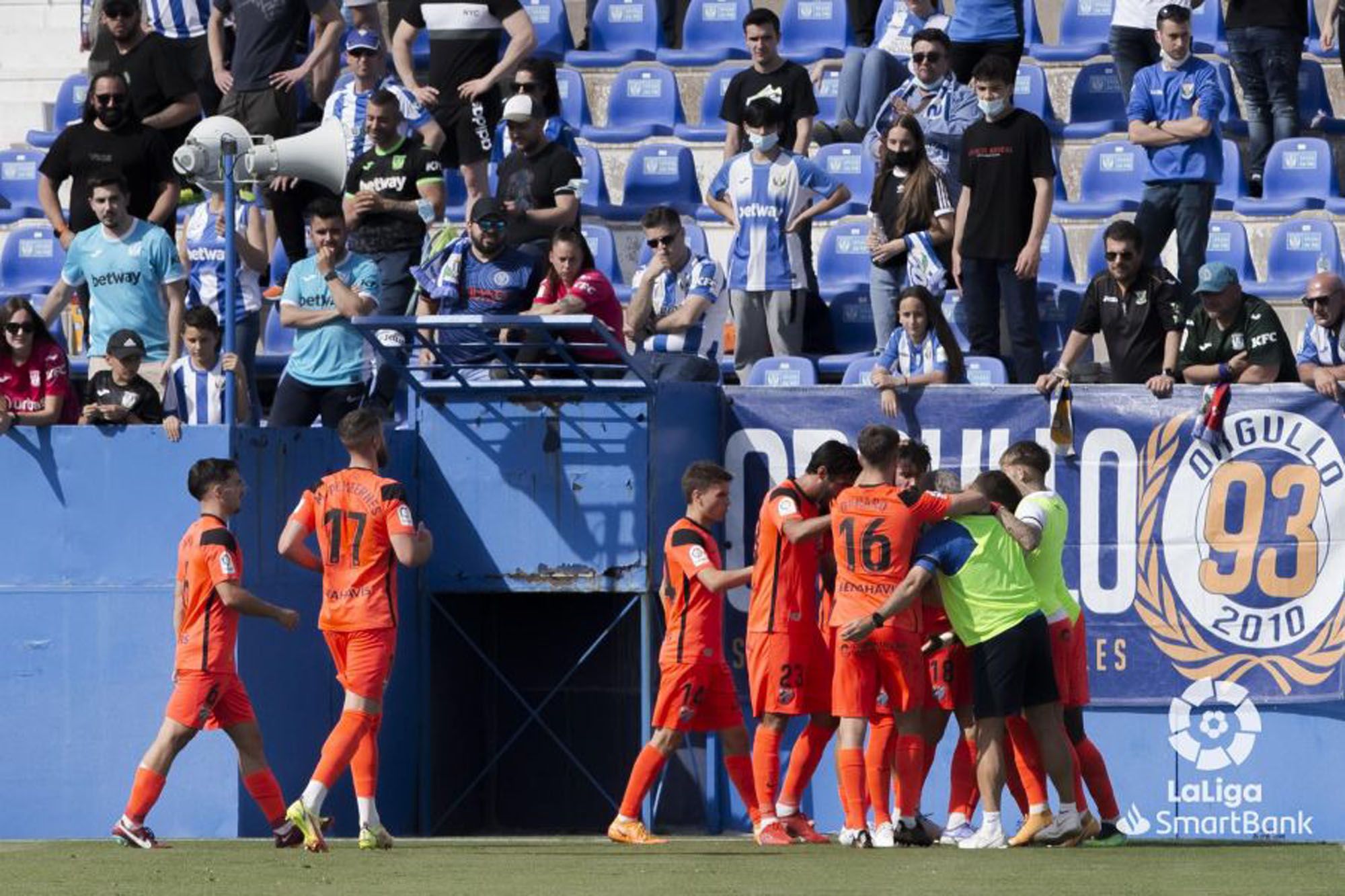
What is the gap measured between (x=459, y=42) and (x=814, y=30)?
378 cm

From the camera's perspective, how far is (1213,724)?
41.1 feet

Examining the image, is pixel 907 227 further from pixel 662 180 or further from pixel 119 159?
pixel 119 159

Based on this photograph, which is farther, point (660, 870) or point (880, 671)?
point (880, 671)

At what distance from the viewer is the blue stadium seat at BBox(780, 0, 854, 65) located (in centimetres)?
1842

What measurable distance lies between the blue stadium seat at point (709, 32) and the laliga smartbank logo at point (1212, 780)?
8001mm

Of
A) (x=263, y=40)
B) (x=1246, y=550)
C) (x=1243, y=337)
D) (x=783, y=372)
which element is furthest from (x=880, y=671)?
(x=263, y=40)

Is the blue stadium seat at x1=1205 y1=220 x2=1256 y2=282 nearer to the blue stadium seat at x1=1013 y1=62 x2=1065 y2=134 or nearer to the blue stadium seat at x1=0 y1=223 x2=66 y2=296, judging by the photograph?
the blue stadium seat at x1=1013 y1=62 x2=1065 y2=134

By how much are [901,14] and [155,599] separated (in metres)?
7.39

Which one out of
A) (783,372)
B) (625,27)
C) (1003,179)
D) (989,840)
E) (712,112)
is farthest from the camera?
(625,27)

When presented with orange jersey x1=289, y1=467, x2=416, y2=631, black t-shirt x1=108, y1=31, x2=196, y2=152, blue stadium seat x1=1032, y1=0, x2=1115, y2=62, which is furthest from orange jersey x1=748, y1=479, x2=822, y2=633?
blue stadium seat x1=1032, y1=0, x2=1115, y2=62

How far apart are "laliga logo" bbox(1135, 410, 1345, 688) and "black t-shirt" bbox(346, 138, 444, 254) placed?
4452 mm

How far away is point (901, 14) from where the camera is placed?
55.7 feet

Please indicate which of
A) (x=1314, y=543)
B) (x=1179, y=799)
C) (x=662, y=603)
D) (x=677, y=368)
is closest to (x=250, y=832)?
(x=662, y=603)

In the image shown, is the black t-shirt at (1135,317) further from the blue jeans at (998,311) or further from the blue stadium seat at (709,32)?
the blue stadium seat at (709,32)
